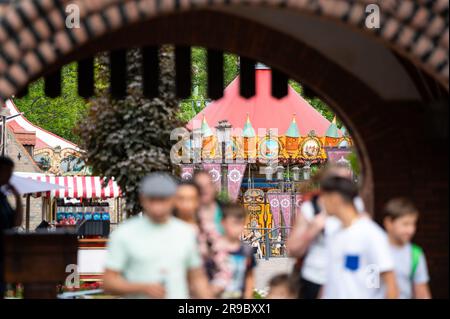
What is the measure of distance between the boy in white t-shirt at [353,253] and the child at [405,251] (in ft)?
0.82

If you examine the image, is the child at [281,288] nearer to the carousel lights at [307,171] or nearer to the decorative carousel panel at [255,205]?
the decorative carousel panel at [255,205]

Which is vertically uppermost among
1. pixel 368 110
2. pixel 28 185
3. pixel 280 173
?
pixel 280 173

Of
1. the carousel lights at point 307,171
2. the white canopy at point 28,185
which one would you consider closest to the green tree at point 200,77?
the carousel lights at point 307,171

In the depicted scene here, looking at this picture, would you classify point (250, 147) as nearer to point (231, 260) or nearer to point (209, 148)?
point (209, 148)

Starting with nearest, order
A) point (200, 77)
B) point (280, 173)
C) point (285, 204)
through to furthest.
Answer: point (285, 204) → point (280, 173) → point (200, 77)

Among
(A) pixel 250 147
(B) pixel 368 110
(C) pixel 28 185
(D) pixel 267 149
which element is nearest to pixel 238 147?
(A) pixel 250 147

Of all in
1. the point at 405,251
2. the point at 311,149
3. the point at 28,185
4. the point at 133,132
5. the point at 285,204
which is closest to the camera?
the point at 405,251

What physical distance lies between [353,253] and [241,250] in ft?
2.61

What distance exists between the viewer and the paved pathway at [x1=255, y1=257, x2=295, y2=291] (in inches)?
838

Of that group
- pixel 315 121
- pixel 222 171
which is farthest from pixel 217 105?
pixel 222 171

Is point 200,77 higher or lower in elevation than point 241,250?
higher

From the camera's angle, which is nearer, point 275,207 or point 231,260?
point 231,260

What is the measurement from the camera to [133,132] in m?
20.7

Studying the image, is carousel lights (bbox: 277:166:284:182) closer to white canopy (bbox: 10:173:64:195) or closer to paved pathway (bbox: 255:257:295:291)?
paved pathway (bbox: 255:257:295:291)
